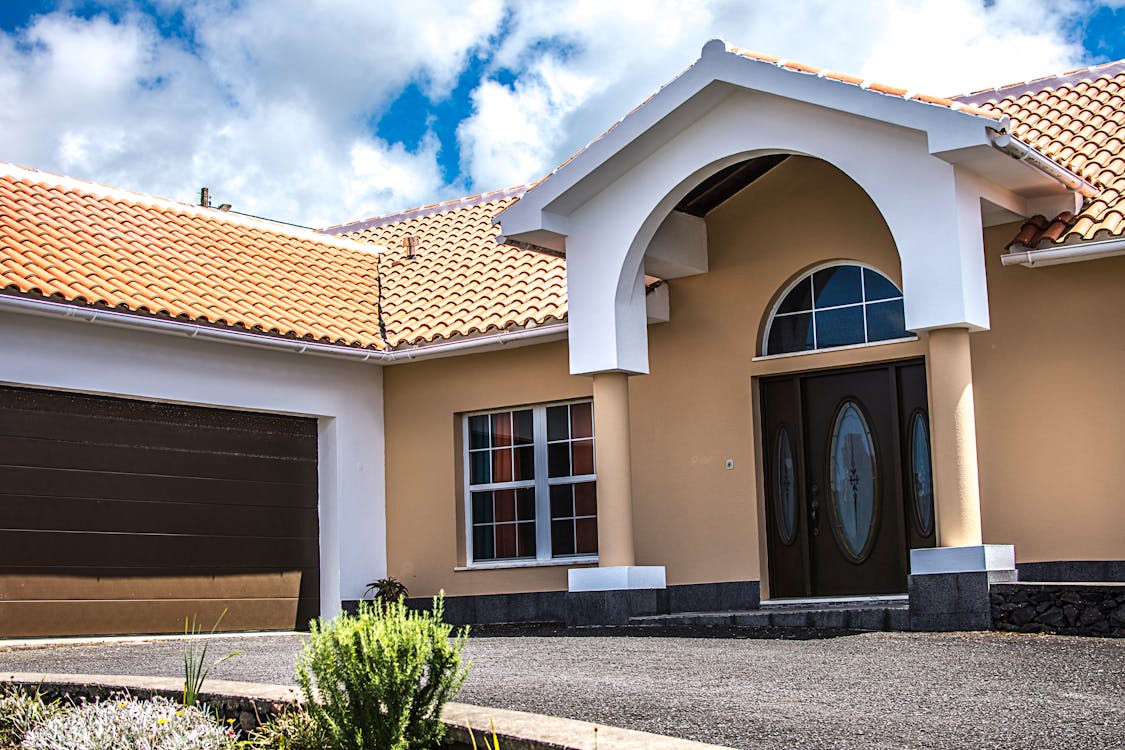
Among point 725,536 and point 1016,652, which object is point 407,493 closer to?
point 725,536

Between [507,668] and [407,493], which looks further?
[407,493]

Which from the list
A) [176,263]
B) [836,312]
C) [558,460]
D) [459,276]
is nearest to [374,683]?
[836,312]

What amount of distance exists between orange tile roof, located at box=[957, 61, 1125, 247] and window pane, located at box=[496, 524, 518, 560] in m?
6.26

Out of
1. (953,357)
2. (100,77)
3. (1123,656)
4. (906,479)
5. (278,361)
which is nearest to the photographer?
(1123,656)

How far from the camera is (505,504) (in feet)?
48.6

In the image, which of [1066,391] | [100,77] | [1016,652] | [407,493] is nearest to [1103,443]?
[1066,391]

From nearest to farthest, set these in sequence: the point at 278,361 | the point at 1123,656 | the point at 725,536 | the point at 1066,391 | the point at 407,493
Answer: the point at 1123,656, the point at 1066,391, the point at 725,536, the point at 278,361, the point at 407,493

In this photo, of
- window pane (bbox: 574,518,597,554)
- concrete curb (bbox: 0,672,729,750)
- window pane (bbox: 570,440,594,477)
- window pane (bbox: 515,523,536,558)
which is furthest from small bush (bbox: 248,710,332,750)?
window pane (bbox: 515,523,536,558)

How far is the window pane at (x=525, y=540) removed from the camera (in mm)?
14578

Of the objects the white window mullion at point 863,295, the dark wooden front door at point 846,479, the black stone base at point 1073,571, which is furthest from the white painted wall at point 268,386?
the black stone base at point 1073,571

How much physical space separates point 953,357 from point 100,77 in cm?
1306

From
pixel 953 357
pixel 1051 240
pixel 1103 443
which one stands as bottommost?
pixel 1103 443

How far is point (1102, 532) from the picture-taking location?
11.2m

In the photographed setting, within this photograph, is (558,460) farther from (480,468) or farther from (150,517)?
(150,517)
